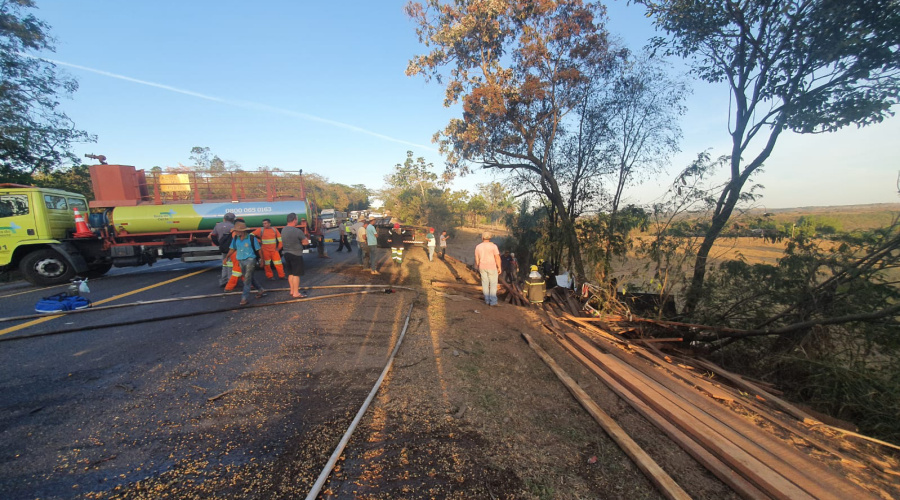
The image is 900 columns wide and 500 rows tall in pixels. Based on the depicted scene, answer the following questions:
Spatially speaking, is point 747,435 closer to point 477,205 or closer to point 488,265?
point 488,265

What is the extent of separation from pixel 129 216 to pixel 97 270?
86.1 inches

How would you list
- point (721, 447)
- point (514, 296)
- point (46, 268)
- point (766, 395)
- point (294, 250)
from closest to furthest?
1. point (721, 447)
2. point (766, 395)
3. point (294, 250)
4. point (46, 268)
5. point (514, 296)

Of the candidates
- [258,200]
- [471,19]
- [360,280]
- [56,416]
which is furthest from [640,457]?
[471,19]

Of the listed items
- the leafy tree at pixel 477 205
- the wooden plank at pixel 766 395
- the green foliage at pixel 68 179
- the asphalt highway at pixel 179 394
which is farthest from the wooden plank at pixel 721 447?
the leafy tree at pixel 477 205

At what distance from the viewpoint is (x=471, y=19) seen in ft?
40.0

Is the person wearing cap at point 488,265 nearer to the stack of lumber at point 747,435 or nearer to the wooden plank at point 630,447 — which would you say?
the stack of lumber at point 747,435

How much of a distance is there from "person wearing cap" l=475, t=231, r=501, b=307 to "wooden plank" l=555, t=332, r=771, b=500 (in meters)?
3.82

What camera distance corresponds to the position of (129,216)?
1013 centimetres

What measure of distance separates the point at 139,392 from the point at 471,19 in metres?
13.6

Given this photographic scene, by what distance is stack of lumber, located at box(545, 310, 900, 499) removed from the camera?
7.95ft

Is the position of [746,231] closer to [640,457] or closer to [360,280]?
[640,457]

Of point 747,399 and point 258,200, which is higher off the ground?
point 258,200

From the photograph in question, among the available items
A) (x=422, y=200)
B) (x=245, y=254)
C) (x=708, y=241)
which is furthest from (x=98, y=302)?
(x=422, y=200)

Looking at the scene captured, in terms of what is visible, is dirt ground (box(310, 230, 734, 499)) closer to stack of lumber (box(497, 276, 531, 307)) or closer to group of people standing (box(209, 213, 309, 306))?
group of people standing (box(209, 213, 309, 306))
